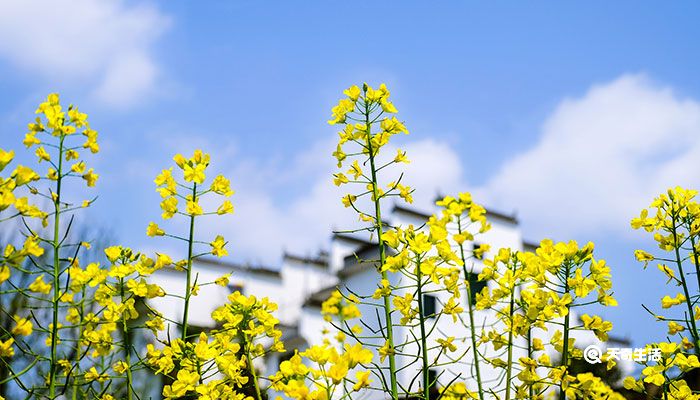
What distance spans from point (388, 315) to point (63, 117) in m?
1.49

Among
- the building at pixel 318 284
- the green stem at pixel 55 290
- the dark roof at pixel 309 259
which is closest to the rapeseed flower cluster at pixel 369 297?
the green stem at pixel 55 290

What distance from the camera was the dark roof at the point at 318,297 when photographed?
20078mm

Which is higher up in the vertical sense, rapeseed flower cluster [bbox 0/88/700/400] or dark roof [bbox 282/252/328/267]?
dark roof [bbox 282/252/328/267]

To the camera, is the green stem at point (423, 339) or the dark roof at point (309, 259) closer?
the green stem at point (423, 339)

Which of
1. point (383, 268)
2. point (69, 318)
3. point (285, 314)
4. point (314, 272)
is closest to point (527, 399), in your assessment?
point (383, 268)

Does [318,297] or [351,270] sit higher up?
[351,270]

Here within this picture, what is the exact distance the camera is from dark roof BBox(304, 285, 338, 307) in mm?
20078

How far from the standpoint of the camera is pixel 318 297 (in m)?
20.4

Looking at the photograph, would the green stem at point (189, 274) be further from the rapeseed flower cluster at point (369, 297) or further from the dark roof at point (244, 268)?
the dark roof at point (244, 268)

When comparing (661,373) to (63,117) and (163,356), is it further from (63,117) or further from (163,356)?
(63,117)

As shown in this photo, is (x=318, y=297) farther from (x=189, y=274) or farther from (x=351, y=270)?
(x=189, y=274)

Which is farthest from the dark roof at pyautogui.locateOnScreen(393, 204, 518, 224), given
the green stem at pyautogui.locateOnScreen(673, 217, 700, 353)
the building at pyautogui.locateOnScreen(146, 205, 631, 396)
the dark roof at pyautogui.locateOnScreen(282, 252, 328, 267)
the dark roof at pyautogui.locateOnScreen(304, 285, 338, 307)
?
the green stem at pyautogui.locateOnScreen(673, 217, 700, 353)

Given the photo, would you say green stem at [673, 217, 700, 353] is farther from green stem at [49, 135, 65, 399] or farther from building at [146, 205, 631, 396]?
building at [146, 205, 631, 396]

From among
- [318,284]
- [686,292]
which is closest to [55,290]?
[686,292]
